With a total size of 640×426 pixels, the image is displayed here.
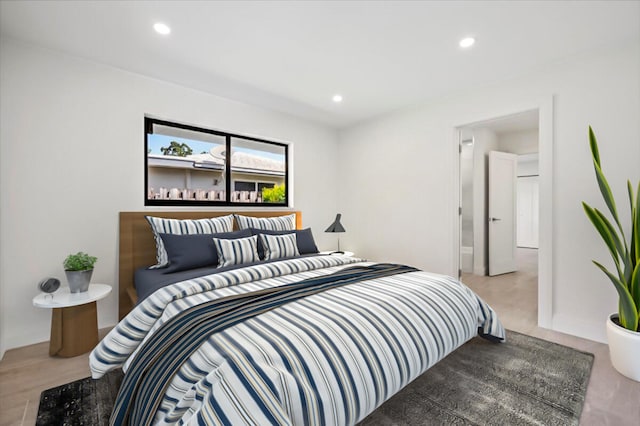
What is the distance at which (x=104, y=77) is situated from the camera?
2771 millimetres

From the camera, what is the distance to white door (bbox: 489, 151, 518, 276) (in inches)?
196

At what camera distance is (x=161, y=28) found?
2.23m

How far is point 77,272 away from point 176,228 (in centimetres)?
78

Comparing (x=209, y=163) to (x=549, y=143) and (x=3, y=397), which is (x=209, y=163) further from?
(x=549, y=143)

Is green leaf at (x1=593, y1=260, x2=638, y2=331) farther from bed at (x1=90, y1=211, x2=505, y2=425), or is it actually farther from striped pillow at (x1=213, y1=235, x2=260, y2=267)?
striped pillow at (x1=213, y1=235, x2=260, y2=267)

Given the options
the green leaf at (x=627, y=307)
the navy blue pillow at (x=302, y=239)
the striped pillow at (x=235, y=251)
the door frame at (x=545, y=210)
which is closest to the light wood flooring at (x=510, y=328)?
the door frame at (x=545, y=210)

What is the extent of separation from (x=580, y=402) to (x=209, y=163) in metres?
3.76

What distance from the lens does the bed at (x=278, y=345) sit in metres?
1.04

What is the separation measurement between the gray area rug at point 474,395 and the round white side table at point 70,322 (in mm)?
494

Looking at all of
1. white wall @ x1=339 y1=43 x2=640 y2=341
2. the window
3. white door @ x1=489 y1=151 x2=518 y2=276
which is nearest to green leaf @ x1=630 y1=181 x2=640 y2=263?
white wall @ x1=339 y1=43 x2=640 y2=341

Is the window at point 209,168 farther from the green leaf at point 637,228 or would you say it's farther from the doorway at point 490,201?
the green leaf at point 637,228

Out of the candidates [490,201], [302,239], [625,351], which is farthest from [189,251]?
[490,201]

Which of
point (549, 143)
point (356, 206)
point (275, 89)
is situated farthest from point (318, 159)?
point (549, 143)

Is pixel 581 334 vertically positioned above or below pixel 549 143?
below
